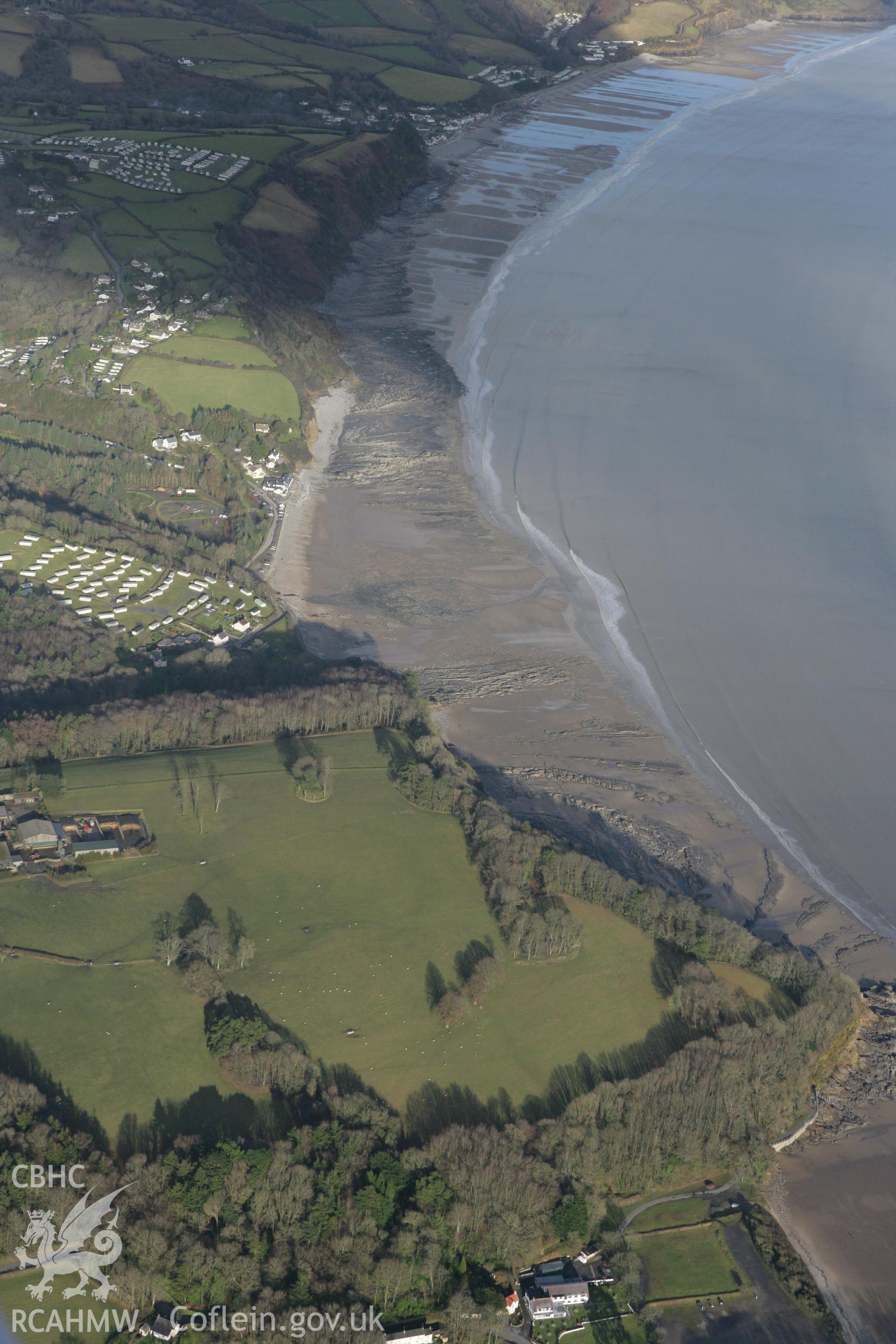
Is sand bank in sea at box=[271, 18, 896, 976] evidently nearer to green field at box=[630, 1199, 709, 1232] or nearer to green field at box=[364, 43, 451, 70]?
green field at box=[630, 1199, 709, 1232]

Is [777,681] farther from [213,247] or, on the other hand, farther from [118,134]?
[118,134]

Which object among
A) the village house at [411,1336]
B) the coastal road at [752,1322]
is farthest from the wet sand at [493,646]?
the village house at [411,1336]

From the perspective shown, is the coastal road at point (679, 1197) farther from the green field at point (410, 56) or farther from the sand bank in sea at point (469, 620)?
the green field at point (410, 56)

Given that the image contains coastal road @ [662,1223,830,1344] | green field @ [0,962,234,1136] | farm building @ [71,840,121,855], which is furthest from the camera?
→ farm building @ [71,840,121,855]

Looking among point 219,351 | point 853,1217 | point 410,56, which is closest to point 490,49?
point 410,56

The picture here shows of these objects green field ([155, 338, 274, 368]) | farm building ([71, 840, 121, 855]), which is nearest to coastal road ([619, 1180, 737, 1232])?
farm building ([71, 840, 121, 855])
